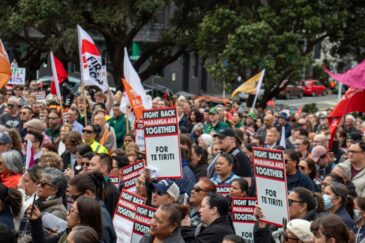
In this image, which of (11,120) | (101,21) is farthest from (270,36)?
(11,120)

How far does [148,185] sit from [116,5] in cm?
2274

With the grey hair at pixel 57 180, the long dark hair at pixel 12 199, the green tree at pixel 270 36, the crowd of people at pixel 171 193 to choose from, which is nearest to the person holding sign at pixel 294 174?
the crowd of people at pixel 171 193

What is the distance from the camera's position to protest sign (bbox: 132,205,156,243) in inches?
304

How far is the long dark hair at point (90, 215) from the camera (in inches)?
265

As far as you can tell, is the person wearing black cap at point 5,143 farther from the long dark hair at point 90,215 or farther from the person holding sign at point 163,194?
the long dark hair at point 90,215

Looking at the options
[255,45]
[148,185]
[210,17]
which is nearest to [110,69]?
[210,17]

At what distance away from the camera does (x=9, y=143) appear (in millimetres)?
11062

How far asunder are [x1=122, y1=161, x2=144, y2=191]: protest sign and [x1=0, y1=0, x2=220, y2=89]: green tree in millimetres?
20511

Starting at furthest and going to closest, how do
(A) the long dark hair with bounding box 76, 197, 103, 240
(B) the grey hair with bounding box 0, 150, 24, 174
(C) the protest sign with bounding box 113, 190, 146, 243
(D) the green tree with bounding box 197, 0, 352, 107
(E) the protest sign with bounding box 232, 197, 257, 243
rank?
(D) the green tree with bounding box 197, 0, 352, 107, (B) the grey hair with bounding box 0, 150, 24, 174, (E) the protest sign with bounding box 232, 197, 257, 243, (C) the protest sign with bounding box 113, 190, 146, 243, (A) the long dark hair with bounding box 76, 197, 103, 240

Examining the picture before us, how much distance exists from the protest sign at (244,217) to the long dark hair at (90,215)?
185 centimetres

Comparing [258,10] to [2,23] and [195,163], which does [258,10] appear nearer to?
[2,23]

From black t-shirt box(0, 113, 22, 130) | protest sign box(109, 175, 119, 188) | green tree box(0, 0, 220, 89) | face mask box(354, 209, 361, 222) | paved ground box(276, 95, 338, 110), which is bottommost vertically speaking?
paved ground box(276, 95, 338, 110)

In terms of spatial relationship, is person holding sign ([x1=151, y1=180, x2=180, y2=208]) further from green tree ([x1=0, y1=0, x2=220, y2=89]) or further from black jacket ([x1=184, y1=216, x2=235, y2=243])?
green tree ([x1=0, y1=0, x2=220, y2=89])

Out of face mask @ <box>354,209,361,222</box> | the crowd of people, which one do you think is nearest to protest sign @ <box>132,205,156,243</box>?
the crowd of people
